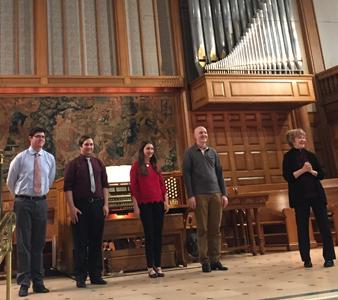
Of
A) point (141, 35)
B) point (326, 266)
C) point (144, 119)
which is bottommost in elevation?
point (326, 266)

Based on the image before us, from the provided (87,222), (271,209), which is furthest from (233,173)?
(87,222)

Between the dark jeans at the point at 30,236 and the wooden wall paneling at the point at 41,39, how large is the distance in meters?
3.84

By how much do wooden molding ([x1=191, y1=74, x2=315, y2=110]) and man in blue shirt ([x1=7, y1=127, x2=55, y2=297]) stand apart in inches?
160

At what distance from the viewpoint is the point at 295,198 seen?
3.98 m

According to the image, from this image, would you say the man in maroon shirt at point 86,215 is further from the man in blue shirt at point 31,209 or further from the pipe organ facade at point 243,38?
the pipe organ facade at point 243,38

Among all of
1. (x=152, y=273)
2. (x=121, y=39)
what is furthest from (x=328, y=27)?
(x=152, y=273)

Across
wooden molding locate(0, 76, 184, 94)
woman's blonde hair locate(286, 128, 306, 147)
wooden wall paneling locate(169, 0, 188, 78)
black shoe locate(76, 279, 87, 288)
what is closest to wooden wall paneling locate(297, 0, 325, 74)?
wooden wall paneling locate(169, 0, 188, 78)

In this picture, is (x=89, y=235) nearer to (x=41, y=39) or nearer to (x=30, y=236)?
(x=30, y=236)

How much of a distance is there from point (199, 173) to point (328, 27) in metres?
6.06

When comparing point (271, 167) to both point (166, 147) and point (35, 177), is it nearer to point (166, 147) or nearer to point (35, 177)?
point (166, 147)

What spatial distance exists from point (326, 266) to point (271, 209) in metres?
2.84

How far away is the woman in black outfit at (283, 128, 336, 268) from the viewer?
3.89 meters

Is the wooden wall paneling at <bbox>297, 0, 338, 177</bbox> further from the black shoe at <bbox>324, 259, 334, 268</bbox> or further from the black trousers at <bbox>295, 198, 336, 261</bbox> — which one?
the black shoe at <bbox>324, 259, 334, 268</bbox>

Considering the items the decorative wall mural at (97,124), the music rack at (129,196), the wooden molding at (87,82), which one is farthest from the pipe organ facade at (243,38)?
the music rack at (129,196)
